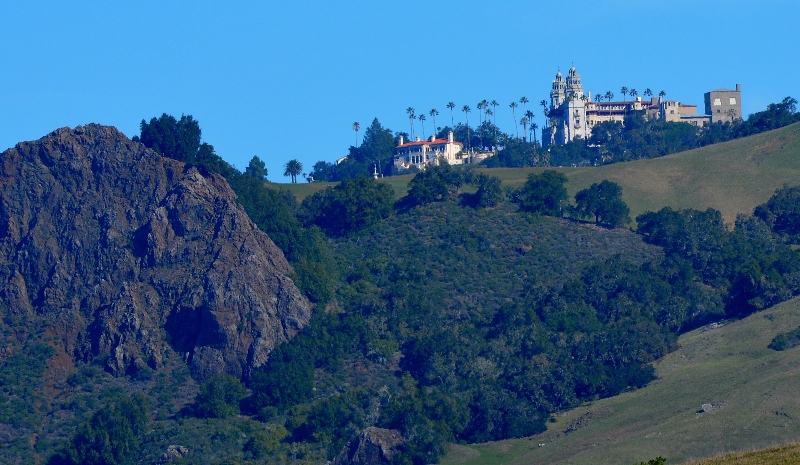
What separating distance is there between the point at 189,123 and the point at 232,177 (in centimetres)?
618

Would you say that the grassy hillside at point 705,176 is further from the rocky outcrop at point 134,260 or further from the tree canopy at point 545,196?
the rocky outcrop at point 134,260

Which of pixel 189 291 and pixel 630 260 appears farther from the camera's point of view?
pixel 630 260

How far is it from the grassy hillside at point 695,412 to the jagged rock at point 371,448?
346 cm

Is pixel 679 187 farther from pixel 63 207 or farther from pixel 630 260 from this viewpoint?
pixel 63 207

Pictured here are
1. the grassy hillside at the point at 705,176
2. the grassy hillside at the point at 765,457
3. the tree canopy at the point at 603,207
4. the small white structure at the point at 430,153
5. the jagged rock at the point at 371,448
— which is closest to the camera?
the grassy hillside at the point at 765,457

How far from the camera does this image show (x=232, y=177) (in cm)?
12619

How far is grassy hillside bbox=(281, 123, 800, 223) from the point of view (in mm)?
148875

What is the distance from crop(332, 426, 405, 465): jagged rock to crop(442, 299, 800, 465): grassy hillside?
11.3 feet

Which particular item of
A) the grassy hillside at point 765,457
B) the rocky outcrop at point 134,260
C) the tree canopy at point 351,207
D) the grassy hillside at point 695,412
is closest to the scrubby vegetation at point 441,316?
the tree canopy at point 351,207

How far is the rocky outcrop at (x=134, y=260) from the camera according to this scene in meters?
105

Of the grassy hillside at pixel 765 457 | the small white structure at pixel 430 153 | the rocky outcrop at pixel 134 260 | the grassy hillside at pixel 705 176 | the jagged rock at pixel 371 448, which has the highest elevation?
the small white structure at pixel 430 153

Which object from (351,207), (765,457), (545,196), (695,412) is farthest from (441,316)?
(765,457)

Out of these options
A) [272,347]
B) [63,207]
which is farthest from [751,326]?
[63,207]

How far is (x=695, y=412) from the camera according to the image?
87250mm
